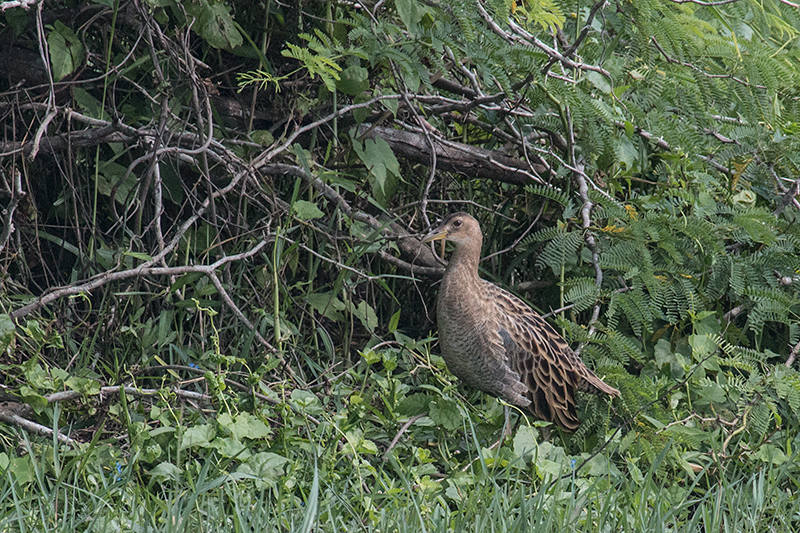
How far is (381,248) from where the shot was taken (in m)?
4.56

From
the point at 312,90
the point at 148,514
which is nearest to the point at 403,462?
the point at 148,514

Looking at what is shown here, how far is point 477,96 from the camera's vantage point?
4676mm

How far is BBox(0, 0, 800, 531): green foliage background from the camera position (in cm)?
348

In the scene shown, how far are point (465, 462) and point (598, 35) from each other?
262cm

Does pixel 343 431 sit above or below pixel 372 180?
below

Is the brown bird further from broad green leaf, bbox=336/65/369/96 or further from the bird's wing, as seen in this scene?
broad green leaf, bbox=336/65/369/96

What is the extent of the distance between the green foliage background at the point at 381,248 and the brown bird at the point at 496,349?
0.49ft

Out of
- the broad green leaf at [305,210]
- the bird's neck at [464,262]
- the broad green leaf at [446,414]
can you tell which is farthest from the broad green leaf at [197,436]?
the bird's neck at [464,262]

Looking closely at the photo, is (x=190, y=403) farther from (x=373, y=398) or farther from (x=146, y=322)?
(x=373, y=398)

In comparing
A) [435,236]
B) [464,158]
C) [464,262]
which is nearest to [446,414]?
[464,262]

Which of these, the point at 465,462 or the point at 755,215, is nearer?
the point at 465,462

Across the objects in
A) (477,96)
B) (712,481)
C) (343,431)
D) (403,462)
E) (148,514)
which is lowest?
(712,481)

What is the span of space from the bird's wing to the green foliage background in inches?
3.9

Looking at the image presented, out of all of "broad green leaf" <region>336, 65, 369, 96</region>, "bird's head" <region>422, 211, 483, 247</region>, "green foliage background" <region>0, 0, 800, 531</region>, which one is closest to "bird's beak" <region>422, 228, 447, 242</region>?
"bird's head" <region>422, 211, 483, 247</region>
